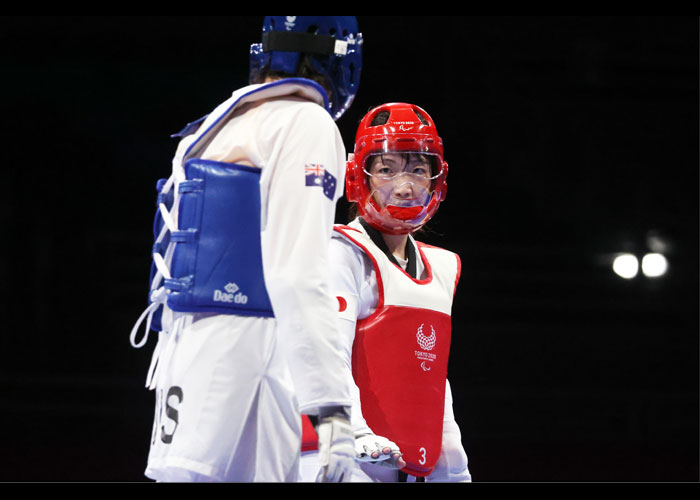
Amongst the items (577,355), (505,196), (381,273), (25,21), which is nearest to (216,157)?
(381,273)

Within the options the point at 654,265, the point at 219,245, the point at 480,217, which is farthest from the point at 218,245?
the point at 654,265

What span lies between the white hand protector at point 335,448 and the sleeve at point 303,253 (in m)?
0.03

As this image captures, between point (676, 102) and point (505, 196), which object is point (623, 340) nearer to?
point (505, 196)

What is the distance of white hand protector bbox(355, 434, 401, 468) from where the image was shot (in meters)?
2.30

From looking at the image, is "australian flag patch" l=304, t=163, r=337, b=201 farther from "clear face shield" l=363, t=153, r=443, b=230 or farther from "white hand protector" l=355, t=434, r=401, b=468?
"clear face shield" l=363, t=153, r=443, b=230

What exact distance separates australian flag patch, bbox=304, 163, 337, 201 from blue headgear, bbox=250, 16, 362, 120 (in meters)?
0.30

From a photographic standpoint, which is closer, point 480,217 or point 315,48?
point 315,48

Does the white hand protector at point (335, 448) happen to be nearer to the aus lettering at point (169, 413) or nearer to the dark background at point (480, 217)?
the aus lettering at point (169, 413)

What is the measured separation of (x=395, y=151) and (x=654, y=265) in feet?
12.3

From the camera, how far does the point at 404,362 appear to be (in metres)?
2.57

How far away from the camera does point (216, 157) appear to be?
5.87 ft

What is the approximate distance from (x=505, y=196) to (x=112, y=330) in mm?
2676

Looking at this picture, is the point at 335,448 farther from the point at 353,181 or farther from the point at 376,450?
the point at 353,181

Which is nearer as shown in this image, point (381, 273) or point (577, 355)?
point (381, 273)
